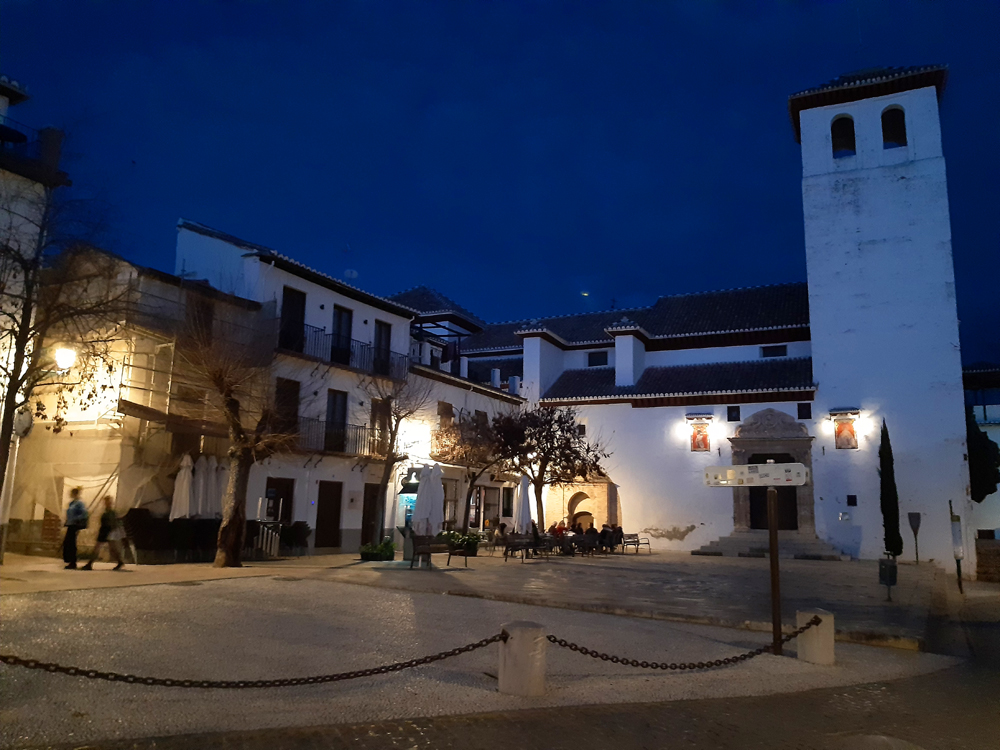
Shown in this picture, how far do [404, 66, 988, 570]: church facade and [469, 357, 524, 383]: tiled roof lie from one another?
12.2 feet

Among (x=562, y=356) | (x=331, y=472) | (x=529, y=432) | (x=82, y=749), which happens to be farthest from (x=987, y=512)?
(x=82, y=749)

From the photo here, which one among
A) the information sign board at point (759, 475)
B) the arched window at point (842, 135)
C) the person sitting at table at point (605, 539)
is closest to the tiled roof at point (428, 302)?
the person sitting at table at point (605, 539)

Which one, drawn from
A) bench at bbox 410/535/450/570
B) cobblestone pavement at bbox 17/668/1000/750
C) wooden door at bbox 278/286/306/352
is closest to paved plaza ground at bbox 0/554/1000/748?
cobblestone pavement at bbox 17/668/1000/750

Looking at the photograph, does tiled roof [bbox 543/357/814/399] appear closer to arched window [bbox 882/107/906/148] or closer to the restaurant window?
the restaurant window

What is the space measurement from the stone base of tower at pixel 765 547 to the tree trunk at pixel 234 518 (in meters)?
18.9

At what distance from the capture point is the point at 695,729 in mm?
5590

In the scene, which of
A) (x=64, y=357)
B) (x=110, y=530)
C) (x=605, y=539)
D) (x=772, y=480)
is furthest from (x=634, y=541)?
(x=64, y=357)

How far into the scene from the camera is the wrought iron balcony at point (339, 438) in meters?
21.8

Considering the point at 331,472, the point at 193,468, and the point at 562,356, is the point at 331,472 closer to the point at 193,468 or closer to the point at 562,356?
the point at 193,468

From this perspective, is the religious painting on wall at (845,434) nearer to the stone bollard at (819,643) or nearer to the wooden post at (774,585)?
the wooden post at (774,585)

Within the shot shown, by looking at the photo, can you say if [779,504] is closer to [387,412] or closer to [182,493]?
[387,412]

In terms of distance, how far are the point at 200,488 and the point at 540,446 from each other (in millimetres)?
11881

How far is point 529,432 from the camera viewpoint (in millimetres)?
25875

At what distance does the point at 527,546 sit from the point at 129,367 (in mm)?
11552
